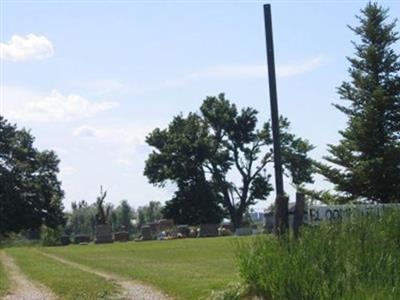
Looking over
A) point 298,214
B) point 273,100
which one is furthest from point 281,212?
Result: point 273,100

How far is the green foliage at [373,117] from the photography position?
121 feet

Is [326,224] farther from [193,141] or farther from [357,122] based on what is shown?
[193,141]

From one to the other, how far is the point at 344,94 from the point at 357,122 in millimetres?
1824

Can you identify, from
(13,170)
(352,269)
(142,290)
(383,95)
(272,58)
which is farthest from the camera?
(13,170)

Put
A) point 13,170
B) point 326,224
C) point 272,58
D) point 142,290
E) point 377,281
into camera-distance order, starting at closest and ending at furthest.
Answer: point 377,281 < point 326,224 < point 272,58 < point 142,290 < point 13,170

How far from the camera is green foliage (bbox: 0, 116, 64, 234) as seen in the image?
7675 cm

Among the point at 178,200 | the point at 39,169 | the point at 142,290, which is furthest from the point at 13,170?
the point at 142,290

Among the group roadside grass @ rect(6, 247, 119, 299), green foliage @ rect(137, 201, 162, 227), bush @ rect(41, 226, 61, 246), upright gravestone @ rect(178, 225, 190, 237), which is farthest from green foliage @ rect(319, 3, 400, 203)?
green foliage @ rect(137, 201, 162, 227)

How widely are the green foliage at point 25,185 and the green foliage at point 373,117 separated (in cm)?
4692

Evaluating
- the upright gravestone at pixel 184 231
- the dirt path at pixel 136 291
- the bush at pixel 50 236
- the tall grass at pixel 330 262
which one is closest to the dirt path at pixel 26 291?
the dirt path at pixel 136 291

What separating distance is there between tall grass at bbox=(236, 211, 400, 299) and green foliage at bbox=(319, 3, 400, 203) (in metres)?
24.0

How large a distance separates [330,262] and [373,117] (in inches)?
1076

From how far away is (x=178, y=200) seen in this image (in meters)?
81.4

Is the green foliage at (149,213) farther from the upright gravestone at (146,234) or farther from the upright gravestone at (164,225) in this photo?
the upright gravestone at (146,234)
